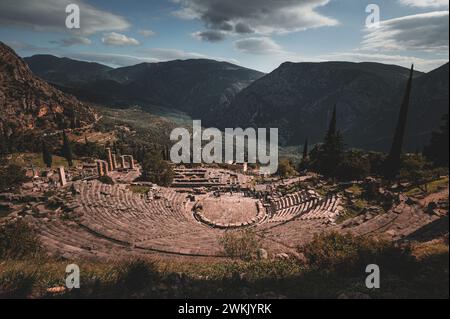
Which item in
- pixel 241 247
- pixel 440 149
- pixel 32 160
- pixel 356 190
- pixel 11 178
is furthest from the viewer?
pixel 32 160

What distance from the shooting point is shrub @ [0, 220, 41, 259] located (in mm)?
17562

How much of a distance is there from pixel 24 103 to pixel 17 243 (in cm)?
12104

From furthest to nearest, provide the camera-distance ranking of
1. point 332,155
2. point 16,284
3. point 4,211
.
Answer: point 332,155, point 4,211, point 16,284

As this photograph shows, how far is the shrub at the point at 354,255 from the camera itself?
1253 cm

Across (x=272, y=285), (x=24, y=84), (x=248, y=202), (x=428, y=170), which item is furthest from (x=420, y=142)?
(x=24, y=84)

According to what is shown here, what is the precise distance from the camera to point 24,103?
11081cm

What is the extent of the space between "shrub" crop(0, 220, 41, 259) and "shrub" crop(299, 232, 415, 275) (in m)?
18.5

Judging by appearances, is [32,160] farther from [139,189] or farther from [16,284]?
[16,284]

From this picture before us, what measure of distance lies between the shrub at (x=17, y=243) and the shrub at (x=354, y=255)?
60.7ft

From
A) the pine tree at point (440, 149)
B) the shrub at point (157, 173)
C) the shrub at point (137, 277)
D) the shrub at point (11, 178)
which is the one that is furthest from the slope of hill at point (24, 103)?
the pine tree at point (440, 149)

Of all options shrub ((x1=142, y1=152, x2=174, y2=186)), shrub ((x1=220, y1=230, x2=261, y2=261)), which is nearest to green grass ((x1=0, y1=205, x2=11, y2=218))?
shrub ((x1=142, y1=152, x2=174, y2=186))

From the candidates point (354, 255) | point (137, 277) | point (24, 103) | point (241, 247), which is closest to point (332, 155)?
point (241, 247)
